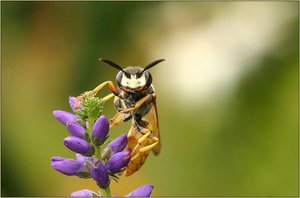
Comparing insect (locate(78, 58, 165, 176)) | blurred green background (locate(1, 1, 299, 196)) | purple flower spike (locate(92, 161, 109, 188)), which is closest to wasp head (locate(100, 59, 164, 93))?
insect (locate(78, 58, 165, 176))

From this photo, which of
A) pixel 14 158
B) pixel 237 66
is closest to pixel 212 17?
pixel 237 66

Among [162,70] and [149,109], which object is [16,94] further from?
[149,109]

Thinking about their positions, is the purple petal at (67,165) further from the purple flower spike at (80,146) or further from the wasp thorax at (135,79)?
the wasp thorax at (135,79)

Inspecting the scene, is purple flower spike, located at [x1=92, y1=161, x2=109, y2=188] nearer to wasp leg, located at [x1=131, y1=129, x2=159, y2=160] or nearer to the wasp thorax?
wasp leg, located at [x1=131, y1=129, x2=159, y2=160]

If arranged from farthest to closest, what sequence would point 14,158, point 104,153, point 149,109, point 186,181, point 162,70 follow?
point 162,70, point 14,158, point 186,181, point 149,109, point 104,153

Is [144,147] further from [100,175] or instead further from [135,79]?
[100,175]
